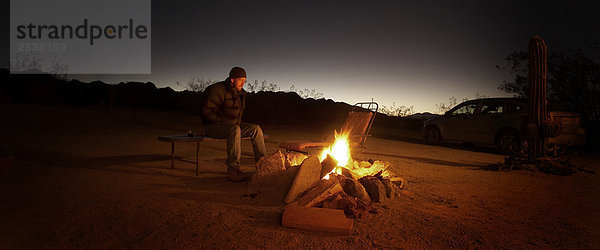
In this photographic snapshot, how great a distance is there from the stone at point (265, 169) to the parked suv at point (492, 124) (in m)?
6.34

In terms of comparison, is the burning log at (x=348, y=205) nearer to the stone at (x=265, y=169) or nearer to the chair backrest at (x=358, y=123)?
the stone at (x=265, y=169)

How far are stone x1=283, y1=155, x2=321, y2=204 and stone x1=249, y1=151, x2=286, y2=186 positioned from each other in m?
0.62

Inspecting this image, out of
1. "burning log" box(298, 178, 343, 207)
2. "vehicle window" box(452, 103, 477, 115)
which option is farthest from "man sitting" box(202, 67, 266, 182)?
"vehicle window" box(452, 103, 477, 115)

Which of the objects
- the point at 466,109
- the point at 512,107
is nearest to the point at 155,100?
the point at 466,109

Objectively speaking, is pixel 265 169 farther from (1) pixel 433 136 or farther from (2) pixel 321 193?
(1) pixel 433 136

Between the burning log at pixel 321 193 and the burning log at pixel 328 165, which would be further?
the burning log at pixel 328 165

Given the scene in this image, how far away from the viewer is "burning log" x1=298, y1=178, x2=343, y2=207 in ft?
11.8

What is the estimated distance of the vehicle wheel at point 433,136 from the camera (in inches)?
450

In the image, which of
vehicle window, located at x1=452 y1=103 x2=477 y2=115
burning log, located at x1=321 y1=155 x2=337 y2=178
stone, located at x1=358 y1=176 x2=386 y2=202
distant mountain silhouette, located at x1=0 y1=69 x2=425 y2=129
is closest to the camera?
stone, located at x1=358 y1=176 x2=386 y2=202

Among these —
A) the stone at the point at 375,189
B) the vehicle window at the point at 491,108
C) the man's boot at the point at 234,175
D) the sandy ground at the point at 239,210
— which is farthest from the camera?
the vehicle window at the point at 491,108

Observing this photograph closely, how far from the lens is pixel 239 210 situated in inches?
142

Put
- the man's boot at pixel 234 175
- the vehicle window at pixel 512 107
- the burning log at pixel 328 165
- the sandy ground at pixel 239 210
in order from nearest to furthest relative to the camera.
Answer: the sandy ground at pixel 239 210
the burning log at pixel 328 165
the man's boot at pixel 234 175
the vehicle window at pixel 512 107

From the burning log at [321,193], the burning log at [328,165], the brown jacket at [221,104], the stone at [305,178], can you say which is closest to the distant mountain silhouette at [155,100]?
the brown jacket at [221,104]

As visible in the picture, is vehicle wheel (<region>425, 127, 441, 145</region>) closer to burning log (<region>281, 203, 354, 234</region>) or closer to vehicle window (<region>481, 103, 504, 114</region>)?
vehicle window (<region>481, 103, 504, 114</region>)
